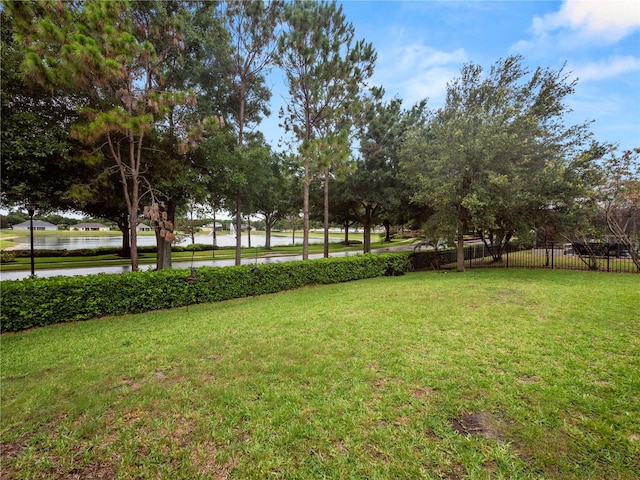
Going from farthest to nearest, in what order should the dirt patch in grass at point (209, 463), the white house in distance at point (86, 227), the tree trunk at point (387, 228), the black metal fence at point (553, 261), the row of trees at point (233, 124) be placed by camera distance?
the white house in distance at point (86, 227), the tree trunk at point (387, 228), the black metal fence at point (553, 261), the row of trees at point (233, 124), the dirt patch in grass at point (209, 463)

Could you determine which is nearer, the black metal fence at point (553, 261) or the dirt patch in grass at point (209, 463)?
the dirt patch in grass at point (209, 463)

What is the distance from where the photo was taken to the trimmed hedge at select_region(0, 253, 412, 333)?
189 inches

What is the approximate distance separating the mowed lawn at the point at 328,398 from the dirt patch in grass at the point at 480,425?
10 mm

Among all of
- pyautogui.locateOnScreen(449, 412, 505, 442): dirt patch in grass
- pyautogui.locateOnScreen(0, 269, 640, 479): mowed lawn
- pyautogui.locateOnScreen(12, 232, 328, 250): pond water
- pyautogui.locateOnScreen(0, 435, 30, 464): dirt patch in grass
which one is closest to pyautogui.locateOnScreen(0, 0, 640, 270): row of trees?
pyautogui.locateOnScreen(0, 269, 640, 479): mowed lawn

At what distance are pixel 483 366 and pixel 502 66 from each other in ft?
44.3

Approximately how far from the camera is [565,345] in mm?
3631

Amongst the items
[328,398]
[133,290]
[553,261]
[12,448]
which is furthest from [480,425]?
[553,261]

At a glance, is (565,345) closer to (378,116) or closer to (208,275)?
(208,275)

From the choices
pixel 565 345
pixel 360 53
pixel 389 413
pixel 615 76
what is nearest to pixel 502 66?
pixel 615 76

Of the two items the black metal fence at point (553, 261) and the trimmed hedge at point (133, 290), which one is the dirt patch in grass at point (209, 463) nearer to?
the trimmed hedge at point (133, 290)

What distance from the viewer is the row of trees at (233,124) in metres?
5.68

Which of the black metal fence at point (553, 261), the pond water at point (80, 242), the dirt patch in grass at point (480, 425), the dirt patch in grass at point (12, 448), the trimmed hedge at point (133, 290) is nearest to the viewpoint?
the dirt patch in grass at point (12, 448)

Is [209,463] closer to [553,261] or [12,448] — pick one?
[12,448]

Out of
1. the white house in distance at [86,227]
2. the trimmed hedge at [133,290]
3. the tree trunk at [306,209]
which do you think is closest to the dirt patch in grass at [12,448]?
the trimmed hedge at [133,290]
